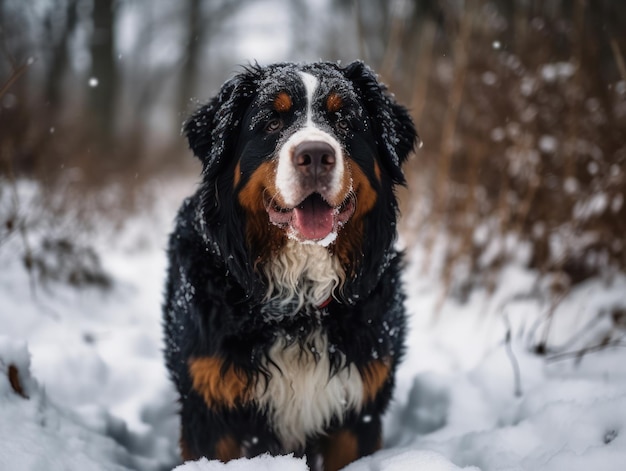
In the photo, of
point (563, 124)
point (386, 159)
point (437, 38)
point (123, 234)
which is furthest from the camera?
point (123, 234)

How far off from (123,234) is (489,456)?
6.47 metres

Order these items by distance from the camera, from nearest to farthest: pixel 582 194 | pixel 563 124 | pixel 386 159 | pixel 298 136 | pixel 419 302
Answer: pixel 298 136 → pixel 386 159 → pixel 582 194 → pixel 563 124 → pixel 419 302

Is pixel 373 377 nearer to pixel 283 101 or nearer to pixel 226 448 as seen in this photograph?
pixel 226 448

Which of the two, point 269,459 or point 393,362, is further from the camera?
point 393,362

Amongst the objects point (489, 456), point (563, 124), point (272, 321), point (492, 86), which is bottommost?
point (489, 456)

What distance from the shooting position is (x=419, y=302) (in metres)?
4.91

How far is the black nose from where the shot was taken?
192cm

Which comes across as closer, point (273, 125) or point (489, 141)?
point (273, 125)

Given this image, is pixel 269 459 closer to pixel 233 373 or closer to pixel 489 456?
pixel 233 373

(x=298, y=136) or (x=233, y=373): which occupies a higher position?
(x=298, y=136)

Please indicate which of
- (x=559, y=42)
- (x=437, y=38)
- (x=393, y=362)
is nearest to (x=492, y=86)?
(x=559, y=42)

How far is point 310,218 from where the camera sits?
2070 millimetres

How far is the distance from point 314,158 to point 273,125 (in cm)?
38

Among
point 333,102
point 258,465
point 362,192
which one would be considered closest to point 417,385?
point 362,192
